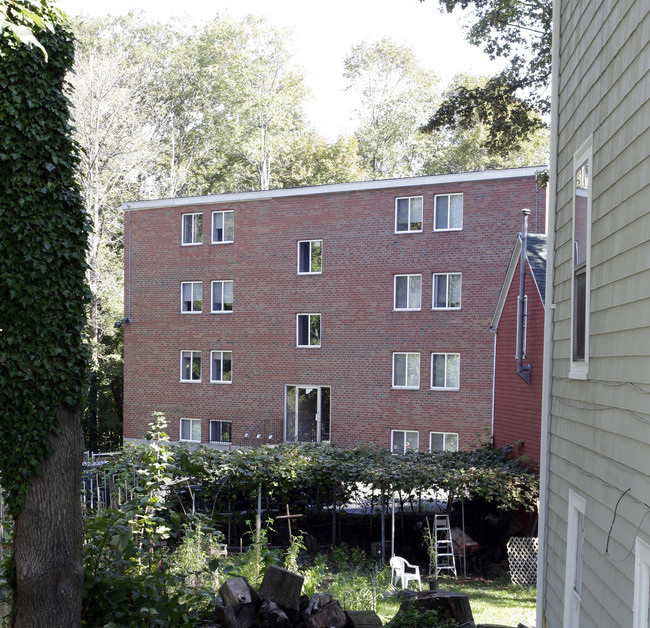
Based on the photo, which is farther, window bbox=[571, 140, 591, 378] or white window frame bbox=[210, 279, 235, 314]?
white window frame bbox=[210, 279, 235, 314]

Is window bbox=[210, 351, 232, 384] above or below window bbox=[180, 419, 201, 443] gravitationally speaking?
above

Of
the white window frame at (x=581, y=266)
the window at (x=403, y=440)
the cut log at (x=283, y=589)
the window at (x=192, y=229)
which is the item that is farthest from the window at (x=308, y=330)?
the white window frame at (x=581, y=266)

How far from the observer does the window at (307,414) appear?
86.1 ft

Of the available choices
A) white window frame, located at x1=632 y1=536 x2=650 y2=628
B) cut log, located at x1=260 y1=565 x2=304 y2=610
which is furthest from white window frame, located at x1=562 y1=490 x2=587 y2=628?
cut log, located at x1=260 y1=565 x2=304 y2=610

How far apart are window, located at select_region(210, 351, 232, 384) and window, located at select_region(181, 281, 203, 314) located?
194 cm

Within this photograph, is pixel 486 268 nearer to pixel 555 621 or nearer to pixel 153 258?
pixel 153 258

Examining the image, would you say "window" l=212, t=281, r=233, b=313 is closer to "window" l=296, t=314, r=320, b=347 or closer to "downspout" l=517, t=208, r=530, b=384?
"window" l=296, t=314, r=320, b=347

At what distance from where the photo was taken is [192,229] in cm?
2864

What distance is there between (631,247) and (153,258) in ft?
86.7

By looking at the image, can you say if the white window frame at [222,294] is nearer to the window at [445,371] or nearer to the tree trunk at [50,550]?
the window at [445,371]

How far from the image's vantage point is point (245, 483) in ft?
48.9

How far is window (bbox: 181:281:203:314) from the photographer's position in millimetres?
28562

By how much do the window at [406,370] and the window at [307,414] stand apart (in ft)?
8.77

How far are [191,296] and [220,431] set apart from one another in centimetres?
535
